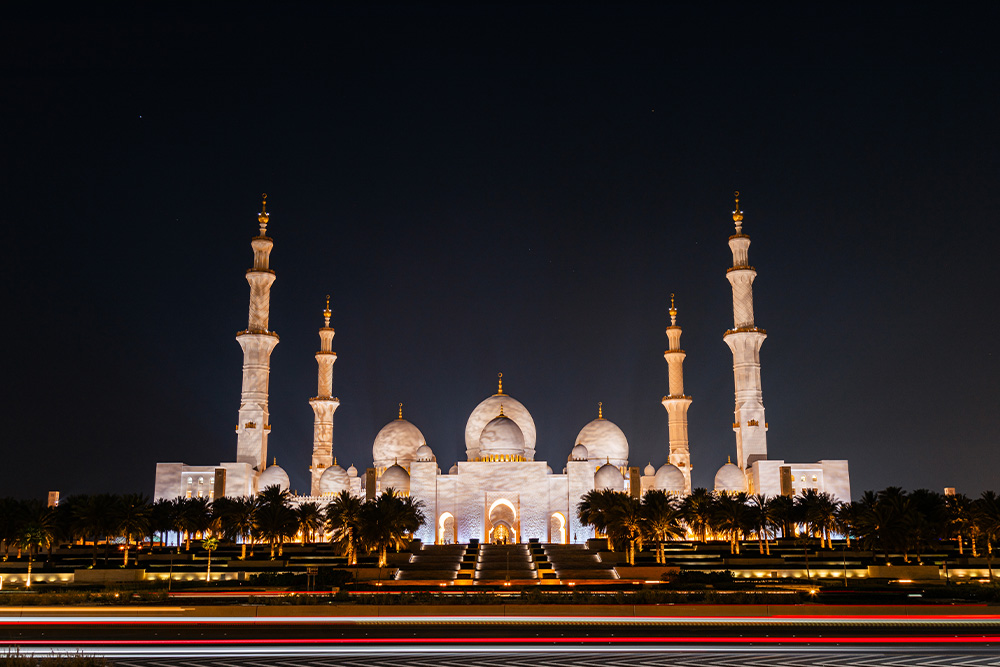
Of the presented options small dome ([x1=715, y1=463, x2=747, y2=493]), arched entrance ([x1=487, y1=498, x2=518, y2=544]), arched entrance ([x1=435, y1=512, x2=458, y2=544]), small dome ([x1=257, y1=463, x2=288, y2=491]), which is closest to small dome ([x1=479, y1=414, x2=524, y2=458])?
arched entrance ([x1=487, y1=498, x2=518, y2=544])

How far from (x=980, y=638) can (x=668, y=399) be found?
51026 mm

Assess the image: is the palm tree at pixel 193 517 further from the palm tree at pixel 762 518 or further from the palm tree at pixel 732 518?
the palm tree at pixel 762 518

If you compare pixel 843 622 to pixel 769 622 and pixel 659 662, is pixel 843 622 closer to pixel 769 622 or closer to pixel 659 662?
pixel 769 622

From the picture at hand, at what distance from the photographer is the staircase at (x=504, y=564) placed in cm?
3788

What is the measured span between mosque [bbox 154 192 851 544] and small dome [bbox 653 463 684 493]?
0.08 metres

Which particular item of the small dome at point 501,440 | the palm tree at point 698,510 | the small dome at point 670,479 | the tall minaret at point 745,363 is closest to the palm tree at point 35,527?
the small dome at point 501,440

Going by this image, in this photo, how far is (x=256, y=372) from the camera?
60500 millimetres

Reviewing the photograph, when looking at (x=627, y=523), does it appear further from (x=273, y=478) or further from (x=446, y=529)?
(x=273, y=478)

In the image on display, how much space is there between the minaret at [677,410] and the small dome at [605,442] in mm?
3965

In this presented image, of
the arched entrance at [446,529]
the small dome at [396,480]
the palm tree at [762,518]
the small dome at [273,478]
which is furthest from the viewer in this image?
the small dome at [273,478]

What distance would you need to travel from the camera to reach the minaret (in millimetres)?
66188

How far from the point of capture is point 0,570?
38.0 meters

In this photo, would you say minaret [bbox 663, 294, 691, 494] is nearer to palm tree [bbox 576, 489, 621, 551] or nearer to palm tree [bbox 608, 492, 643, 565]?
palm tree [bbox 576, 489, 621, 551]

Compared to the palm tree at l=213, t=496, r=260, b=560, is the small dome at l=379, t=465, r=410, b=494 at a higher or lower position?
higher
